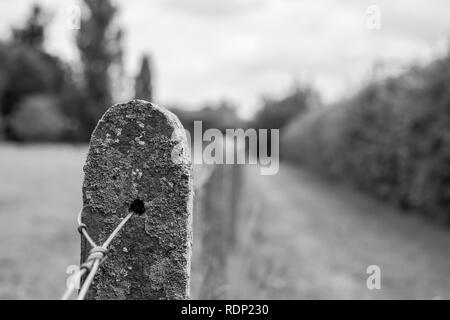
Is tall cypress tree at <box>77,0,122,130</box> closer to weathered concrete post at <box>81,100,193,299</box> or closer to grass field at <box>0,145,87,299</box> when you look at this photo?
grass field at <box>0,145,87,299</box>

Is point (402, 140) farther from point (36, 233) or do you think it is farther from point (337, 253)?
point (36, 233)

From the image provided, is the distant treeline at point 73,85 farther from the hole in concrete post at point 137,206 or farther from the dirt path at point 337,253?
the hole in concrete post at point 137,206

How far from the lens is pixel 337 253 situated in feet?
25.4

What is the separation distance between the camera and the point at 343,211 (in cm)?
1181

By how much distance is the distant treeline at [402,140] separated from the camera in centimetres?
882

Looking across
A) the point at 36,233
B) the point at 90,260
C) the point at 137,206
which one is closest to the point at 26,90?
the point at 36,233

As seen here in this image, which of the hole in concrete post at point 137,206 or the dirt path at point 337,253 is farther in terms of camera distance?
the dirt path at point 337,253

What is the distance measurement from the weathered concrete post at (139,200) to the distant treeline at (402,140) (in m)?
7.88

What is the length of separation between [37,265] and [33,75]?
4216cm

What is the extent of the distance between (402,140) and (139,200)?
10.2 meters

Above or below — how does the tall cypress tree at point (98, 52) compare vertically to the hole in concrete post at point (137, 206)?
above

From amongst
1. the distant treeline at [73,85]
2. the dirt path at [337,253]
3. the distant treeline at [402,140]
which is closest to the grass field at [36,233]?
the dirt path at [337,253]

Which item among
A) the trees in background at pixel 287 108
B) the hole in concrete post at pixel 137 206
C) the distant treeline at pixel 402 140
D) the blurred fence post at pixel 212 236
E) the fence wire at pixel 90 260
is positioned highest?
the trees in background at pixel 287 108
